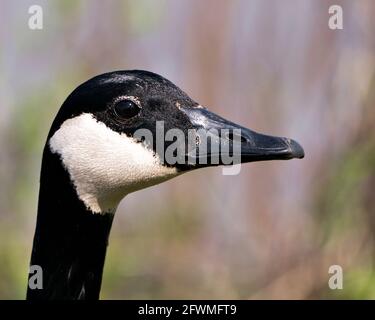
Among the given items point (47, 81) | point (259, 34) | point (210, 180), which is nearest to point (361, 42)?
point (259, 34)

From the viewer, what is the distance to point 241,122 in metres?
5.96

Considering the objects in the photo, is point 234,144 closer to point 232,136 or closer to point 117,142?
point 232,136

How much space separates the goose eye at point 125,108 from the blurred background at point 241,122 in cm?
199

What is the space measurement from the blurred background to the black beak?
6.00 feet

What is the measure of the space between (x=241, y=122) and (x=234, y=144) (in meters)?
2.33

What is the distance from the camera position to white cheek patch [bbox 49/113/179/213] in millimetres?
3678

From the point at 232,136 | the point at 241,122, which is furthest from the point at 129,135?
the point at 241,122

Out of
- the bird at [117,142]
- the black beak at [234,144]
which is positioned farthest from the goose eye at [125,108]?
the black beak at [234,144]

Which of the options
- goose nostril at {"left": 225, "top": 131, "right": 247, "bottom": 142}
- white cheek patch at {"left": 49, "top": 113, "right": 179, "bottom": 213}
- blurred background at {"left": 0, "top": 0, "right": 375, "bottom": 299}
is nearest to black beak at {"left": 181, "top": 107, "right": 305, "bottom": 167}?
goose nostril at {"left": 225, "top": 131, "right": 247, "bottom": 142}

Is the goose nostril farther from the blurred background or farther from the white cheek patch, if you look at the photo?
the blurred background

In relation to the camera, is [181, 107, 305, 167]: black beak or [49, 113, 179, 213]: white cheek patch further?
[49, 113, 179, 213]: white cheek patch

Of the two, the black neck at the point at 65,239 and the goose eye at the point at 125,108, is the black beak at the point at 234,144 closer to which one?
the goose eye at the point at 125,108

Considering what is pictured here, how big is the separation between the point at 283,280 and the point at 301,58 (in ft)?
4.41
